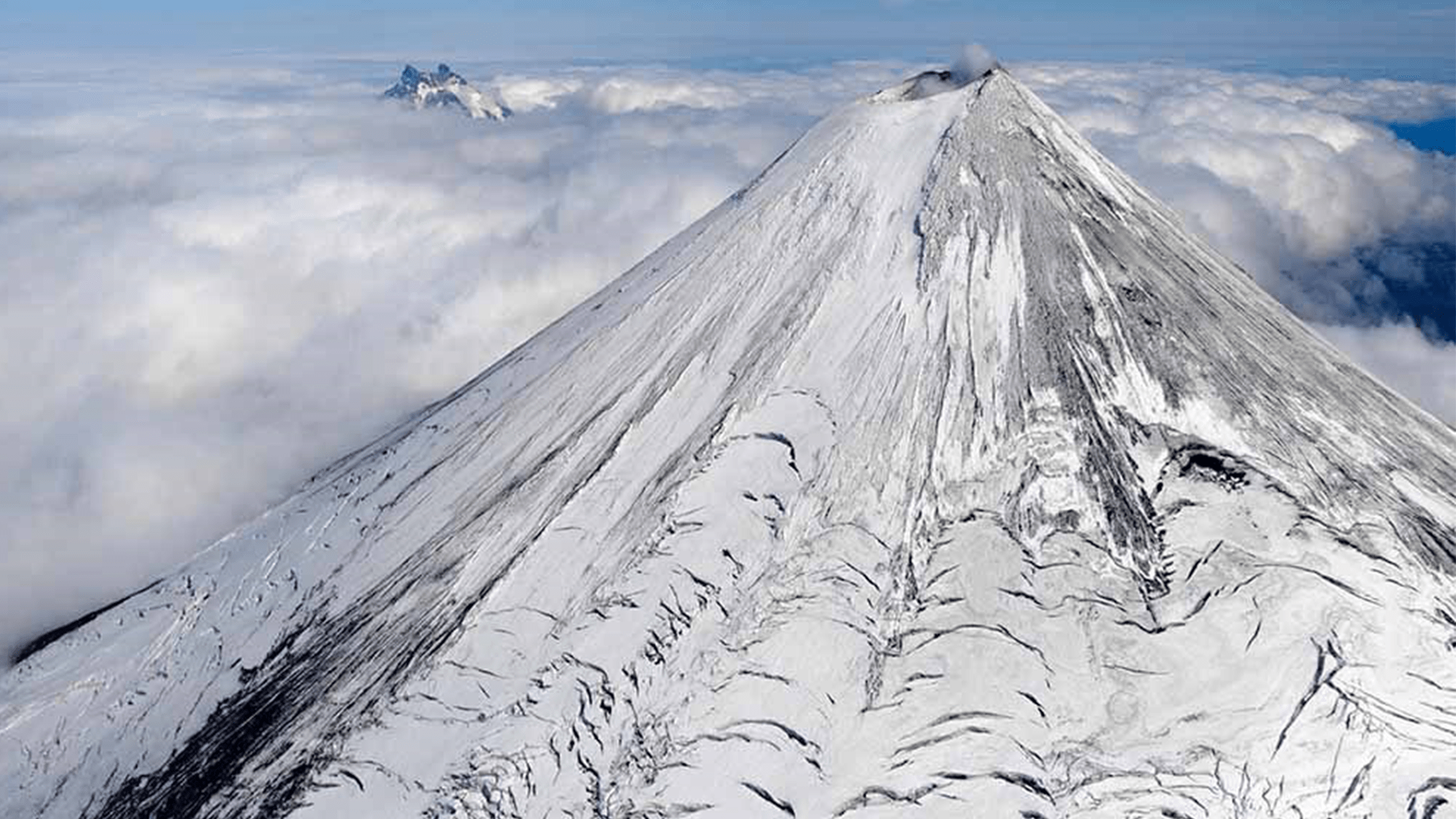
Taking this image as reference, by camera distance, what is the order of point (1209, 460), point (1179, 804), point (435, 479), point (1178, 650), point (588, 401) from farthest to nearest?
point (435, 479) → point (588, 401) → point (1209, 460) → point (1178, 650) → point (1179, 804)

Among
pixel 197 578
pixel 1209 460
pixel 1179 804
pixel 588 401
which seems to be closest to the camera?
pixel 1179 804

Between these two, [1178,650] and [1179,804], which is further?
[1178,650]

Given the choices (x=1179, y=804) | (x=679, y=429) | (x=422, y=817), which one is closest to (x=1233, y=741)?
(x=1179, y=804)

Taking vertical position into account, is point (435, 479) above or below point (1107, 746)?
below

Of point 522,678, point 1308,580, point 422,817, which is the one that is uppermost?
point 1308,580

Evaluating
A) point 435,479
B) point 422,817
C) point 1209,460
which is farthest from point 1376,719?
point 435,479

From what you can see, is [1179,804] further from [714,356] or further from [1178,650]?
[714,356]

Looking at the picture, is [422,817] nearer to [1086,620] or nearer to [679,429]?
[679,429]
